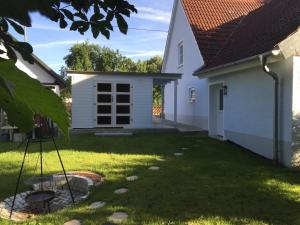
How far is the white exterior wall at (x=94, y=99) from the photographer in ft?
58.9

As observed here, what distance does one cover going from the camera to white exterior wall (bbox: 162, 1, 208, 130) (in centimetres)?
1833

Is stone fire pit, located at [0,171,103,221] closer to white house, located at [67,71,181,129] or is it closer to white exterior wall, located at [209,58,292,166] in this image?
white exterior wall, located at [209,58,292,166]

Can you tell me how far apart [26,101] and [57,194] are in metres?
7.64

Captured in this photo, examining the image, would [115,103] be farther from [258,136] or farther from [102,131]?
[258,136]

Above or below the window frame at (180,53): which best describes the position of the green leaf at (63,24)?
below

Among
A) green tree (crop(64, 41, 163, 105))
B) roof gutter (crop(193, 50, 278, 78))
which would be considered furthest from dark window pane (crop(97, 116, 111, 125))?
green tree (crop(64, 41, 163, 105))

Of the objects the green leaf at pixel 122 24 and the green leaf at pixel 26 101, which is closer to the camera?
the green leaf at pixel 26 101

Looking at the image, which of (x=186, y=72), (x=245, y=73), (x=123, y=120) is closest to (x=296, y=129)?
(x=245, y=73)

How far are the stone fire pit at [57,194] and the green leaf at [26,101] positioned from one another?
609 centimetres

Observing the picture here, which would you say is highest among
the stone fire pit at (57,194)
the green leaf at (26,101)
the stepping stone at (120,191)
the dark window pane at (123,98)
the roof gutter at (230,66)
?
the roof gutter at (230,66)

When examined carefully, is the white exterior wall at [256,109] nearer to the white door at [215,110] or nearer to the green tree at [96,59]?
the white door at [215,110]

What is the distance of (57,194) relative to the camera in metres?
7.86

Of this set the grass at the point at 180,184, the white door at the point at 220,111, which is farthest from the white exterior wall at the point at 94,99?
the grass at the point at 180,184

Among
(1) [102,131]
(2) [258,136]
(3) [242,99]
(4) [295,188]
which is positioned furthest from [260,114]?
(1) [102,131]
